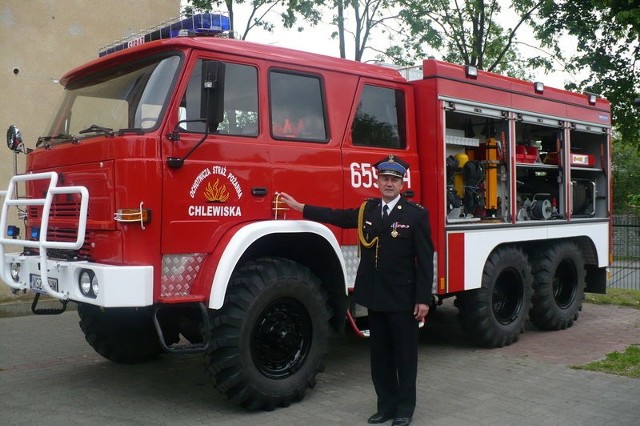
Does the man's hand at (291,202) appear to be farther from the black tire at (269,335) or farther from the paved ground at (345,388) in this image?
the paved ground at (345,388)

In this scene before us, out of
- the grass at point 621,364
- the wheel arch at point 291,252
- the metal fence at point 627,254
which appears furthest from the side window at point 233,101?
the metal fence at point 627,254

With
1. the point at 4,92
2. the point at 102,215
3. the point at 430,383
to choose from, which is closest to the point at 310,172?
the point at 102,215

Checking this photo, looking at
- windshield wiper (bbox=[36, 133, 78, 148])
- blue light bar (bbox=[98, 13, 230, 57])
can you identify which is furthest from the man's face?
windshield wiper (bbox=[36, 133, 78, 148])

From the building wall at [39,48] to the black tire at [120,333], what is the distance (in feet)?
15.3

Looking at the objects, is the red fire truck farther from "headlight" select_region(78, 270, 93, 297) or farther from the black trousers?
the black trousers

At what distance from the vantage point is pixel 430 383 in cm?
633

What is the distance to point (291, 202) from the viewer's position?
18.1ft

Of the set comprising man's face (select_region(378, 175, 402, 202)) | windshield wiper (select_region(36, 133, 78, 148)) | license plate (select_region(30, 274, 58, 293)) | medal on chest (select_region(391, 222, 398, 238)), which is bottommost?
license plate (select_region(30, 274, 58, 293))

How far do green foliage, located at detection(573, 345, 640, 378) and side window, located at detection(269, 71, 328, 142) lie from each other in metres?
3.54

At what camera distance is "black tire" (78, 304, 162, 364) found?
643 centimetres

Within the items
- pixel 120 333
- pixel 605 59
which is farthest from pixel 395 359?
pixel 605 59

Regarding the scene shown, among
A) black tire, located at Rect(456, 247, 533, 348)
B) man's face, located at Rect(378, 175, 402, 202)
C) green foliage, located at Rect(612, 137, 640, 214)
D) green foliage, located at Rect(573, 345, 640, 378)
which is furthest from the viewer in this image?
green foliage, located at Rect(612, 137, 640, 214)

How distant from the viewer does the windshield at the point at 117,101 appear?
16.9ft

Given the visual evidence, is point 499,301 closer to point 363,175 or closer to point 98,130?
point 363,175
